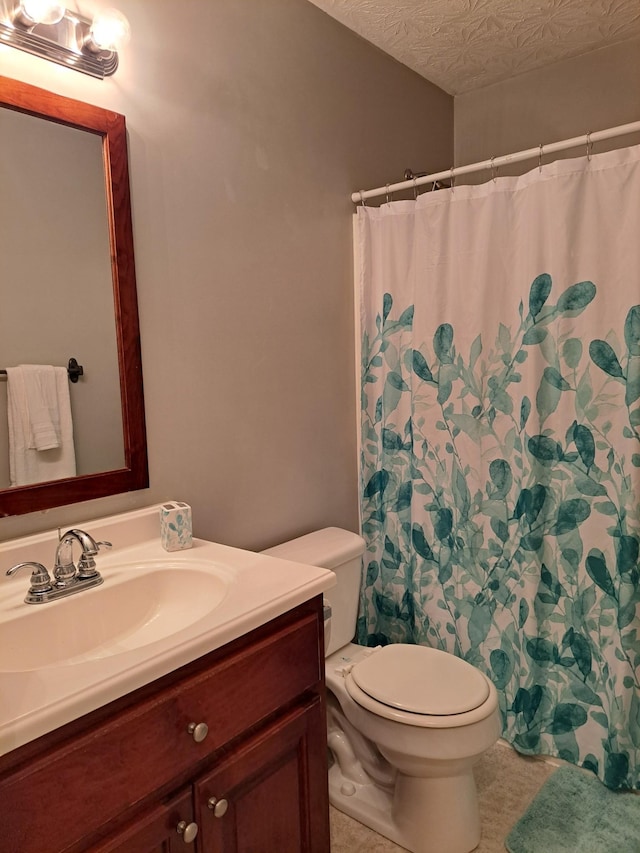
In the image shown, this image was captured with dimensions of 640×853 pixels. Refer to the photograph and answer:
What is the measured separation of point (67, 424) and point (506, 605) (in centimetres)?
145

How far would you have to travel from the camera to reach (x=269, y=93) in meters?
1.85

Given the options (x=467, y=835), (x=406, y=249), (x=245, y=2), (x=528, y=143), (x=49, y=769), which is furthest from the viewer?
(x=528, y=143)

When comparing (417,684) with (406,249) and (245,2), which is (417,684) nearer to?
(406,249)

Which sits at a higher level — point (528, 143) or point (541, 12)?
point (541, 12)

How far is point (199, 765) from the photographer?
1065mm

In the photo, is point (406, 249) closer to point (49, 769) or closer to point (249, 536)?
point (249, 536)

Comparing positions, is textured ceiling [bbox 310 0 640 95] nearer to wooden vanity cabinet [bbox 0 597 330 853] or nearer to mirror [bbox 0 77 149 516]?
mirror [bbox 0 77 149 516]

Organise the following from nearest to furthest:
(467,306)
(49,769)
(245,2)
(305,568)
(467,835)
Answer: (49,769) → (305,568) → (467,835) → (245,2) → (467,306)

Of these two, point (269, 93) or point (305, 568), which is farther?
point (269, 93)

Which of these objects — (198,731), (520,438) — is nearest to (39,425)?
(198,731)

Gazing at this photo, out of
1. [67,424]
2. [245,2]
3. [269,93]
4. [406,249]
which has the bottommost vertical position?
[67,424]

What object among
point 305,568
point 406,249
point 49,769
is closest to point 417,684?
point 305,568

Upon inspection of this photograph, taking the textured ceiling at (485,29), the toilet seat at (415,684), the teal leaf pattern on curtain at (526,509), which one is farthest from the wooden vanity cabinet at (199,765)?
the textured ceiling at (485,29)

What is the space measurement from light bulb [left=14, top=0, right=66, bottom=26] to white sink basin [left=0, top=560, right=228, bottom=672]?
1.17 metres
